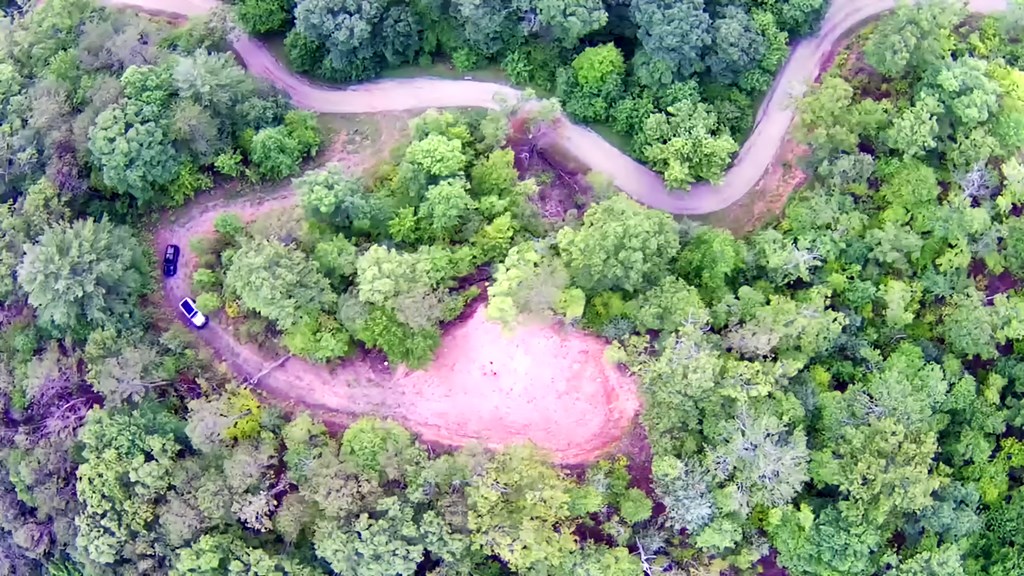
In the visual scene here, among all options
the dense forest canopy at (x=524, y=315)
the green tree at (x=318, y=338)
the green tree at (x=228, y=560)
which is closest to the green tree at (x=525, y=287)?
the dense forest canopy at (x=524, y=315)

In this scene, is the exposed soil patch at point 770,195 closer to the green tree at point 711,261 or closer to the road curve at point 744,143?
the road curve at point 744,143

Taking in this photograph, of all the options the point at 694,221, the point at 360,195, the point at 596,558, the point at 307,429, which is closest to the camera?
the point at 596,558

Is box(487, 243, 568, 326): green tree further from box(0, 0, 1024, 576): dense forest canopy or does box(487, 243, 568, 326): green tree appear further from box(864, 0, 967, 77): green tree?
box(864, 0, 967, 77): green tree

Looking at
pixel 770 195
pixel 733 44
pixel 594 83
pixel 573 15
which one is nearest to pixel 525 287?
pixel 594 83

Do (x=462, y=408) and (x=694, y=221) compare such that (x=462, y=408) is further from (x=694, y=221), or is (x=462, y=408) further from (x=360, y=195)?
(x=694, y=221)

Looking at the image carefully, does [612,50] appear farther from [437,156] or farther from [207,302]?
[207,302]

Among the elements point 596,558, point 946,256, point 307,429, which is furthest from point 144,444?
point 946,256
